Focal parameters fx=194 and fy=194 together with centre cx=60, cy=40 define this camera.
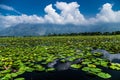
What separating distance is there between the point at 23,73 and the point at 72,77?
6.18 ft

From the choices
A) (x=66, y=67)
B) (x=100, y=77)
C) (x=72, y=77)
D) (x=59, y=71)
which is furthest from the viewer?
(x=66, y=67)

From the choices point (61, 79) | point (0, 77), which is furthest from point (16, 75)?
point (61, 79)

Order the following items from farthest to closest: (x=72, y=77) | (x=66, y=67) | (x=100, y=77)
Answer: (x=66, y=67), (x=72, y=77), (x=100, y=77)

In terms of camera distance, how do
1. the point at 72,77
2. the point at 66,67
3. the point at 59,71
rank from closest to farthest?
1. the point at 72,77
2. the point at 59,71
3. the point at 66,67

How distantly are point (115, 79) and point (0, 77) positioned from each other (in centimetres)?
391

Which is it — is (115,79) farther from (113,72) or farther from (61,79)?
(61,79)

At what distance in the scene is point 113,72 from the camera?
23.9 ft

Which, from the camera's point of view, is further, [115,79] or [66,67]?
[66,67]

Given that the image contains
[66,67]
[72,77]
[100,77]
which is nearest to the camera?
[100,77]

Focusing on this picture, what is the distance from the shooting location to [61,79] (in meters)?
6.79

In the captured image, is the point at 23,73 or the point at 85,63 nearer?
the point at 23,73

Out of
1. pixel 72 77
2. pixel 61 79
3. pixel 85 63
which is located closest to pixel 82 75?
pixel 72 77

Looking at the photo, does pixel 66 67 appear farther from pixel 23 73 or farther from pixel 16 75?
pixel 16 75

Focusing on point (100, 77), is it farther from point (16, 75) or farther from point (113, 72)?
point (16, 75)
